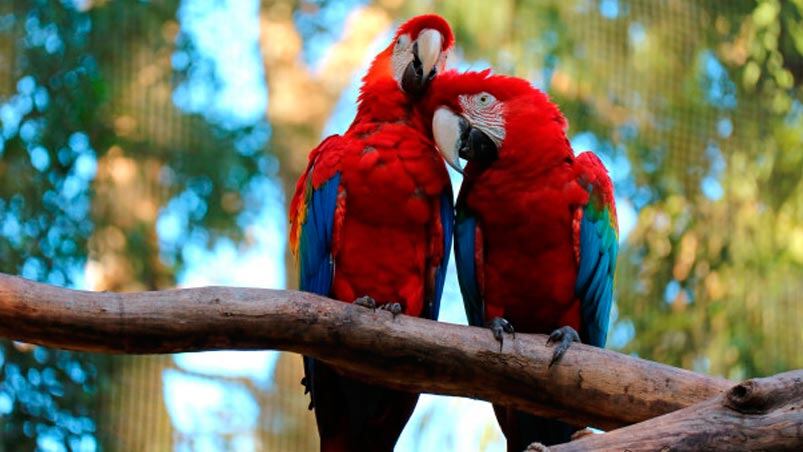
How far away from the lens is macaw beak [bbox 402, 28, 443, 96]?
2857mm

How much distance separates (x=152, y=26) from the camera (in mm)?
5789

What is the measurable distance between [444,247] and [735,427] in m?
0.96

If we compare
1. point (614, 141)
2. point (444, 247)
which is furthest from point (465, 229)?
point (614, 141)

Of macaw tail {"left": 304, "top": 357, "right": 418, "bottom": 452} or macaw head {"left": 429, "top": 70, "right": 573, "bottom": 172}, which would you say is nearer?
macaw tail {"left": 304, "top": 357, "right": 418, "bottom": 452}

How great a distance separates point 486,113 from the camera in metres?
2.77

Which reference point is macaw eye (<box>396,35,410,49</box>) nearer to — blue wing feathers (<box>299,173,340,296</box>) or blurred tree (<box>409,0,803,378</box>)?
blue wing feathers (<box>299,173,340,296</box>)

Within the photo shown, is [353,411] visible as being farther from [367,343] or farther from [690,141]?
[690,141]

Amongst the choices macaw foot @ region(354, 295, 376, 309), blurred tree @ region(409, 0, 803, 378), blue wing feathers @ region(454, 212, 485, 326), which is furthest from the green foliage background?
macaw foot @ region(354, 295, 376, 309)


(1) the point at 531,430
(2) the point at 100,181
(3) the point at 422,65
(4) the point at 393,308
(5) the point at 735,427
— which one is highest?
(2) the point at 100,181

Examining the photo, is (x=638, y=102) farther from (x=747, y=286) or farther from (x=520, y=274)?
(x=520, y=274)

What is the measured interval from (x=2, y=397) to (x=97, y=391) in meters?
0.40

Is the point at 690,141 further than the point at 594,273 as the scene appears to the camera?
Yes

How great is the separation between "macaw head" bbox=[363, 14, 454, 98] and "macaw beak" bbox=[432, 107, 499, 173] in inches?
6.0

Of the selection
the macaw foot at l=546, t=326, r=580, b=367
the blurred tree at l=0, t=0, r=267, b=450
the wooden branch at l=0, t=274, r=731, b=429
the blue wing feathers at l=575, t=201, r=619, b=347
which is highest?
the blurred tree at l=0, t=0, r=267, b=450
